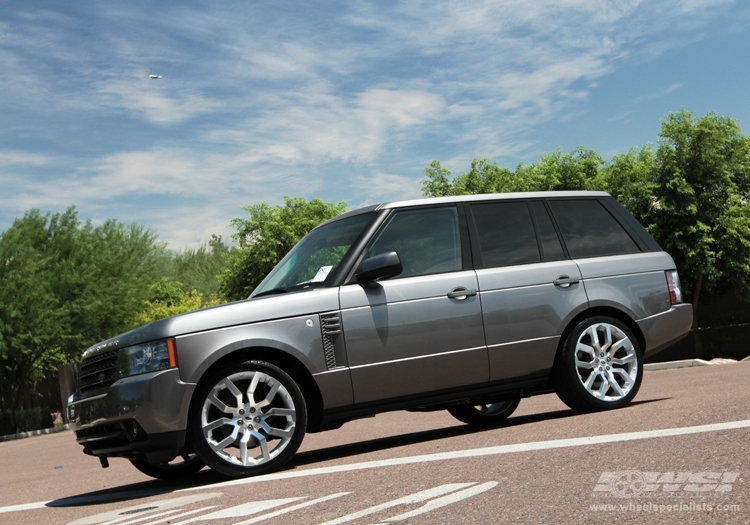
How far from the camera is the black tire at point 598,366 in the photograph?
839cm

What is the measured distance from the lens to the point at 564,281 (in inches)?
335

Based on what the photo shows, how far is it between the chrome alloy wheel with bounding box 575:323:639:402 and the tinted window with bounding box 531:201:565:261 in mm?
707

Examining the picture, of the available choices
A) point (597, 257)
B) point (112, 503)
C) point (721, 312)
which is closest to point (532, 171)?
point (721, 312)

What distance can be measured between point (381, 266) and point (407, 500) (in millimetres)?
2603

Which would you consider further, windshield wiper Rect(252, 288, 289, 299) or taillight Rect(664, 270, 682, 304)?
taillight Rect(664, 270, 682, 304)

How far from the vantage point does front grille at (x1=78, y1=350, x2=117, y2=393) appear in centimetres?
741

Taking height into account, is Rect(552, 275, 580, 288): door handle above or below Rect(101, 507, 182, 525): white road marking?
above

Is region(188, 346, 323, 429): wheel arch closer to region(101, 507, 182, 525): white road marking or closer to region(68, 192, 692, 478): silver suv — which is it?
region(68, 192, 692, 478): silver suv

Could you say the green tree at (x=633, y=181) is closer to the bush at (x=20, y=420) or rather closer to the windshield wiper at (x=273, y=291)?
the bush at (x=20, y=420)

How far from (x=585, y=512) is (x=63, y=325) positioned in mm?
34097

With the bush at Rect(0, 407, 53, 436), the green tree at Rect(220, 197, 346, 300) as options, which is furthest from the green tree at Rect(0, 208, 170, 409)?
the green tree at Rect(220, 197, 346, 300)

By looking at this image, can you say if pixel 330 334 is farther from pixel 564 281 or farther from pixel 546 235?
pixel 546 235

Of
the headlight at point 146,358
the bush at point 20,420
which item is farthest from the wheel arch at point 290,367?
the bush at point 20,420

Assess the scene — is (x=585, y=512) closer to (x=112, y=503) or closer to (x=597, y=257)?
(x=112, y=503)
